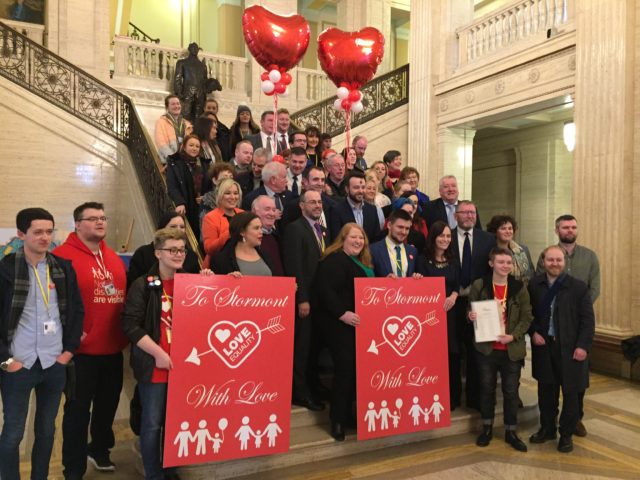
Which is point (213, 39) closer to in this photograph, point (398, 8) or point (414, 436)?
point (398, 8)

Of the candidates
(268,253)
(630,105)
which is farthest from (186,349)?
(630,105)

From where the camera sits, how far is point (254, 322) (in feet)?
11.5

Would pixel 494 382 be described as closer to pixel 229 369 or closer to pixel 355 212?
pixel 355 212

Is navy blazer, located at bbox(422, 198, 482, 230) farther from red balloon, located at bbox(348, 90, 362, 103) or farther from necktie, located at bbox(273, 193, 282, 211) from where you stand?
red balloon, located at bbox(348, 90, 362, 103)

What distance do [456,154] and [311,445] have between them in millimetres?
7717

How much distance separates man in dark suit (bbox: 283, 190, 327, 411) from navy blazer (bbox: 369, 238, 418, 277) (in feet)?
1.44

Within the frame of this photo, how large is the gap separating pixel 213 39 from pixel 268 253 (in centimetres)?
1578

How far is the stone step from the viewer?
3.54 metres

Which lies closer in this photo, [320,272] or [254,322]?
[254,322]

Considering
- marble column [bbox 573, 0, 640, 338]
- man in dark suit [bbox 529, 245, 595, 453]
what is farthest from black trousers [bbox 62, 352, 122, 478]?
marble column [bbox 573, 0, 640, 338]

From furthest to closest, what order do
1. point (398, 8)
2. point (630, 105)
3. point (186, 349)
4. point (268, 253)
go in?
point (398, 8), point (630, 105), point (268, 253), point (186, 349)

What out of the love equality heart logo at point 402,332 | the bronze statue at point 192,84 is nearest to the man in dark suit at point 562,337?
the love equality heart logo at point 402,332

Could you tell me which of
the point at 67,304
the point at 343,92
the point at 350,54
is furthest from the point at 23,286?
the point at 350,54

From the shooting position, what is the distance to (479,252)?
462 centimetres
